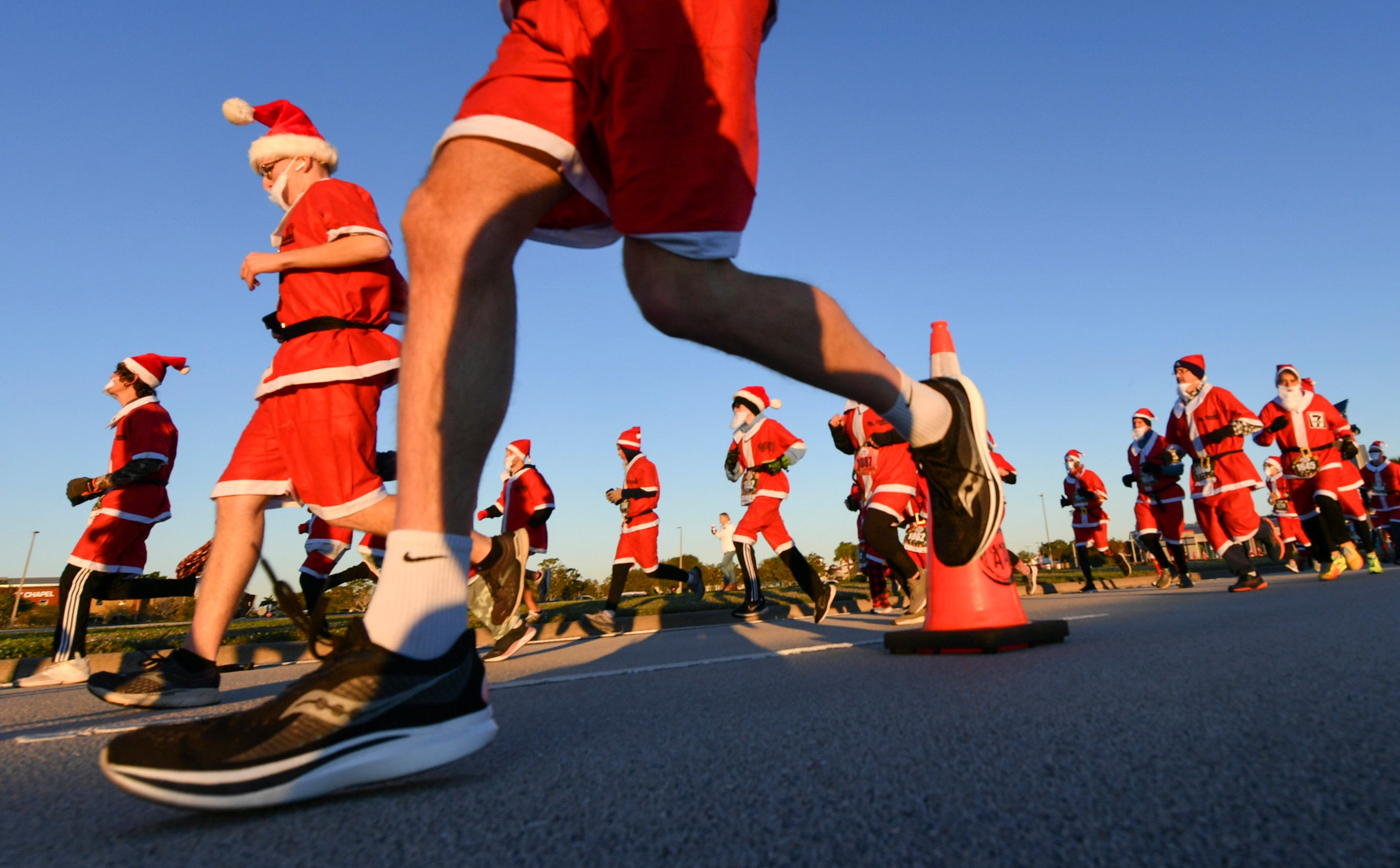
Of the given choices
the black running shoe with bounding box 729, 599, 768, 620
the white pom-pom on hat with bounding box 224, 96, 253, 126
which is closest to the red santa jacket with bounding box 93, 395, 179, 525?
the white pom-pom on hat with bounding box 224, 96, 253, 126

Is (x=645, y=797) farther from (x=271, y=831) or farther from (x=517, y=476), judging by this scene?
(x=517, y=476)

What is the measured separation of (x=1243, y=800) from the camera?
83 centimetres

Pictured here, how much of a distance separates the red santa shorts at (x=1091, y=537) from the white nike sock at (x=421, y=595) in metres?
16.7

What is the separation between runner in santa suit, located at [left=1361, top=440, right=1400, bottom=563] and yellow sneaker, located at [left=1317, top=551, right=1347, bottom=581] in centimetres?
1048

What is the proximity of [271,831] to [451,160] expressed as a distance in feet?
3.94

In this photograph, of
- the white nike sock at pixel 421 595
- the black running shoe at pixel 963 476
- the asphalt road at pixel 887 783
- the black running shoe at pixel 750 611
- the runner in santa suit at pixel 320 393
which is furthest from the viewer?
the black running shoe at pixel 750 611

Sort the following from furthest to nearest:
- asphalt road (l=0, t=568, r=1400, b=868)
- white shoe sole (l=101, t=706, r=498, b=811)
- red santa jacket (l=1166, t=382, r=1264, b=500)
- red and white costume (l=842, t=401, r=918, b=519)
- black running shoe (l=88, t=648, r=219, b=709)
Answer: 1. red santa jacket (l=1166, t=382, r=1264, b=500)
2. red and white costume (l=842, t=401, r=918, b=519)
3. black running shoe (l=88, t=648, r=219, b=709)
4. white shoe sole (l=101, t=706, r=498, b=811)
5. asphalt road (l=0, t=568, r=1400, b=868)

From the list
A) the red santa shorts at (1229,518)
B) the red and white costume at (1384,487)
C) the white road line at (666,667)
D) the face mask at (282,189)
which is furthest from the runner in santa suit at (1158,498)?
the face mask at (282,189)

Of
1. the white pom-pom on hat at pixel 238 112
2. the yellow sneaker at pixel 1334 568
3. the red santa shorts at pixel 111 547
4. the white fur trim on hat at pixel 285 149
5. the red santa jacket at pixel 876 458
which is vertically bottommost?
the yellow sneaker at pixel 1334 568

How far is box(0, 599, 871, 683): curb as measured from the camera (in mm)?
5684

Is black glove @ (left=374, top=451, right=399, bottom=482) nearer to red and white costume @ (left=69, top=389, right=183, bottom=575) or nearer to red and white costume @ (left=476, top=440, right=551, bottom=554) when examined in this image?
red and white costume @ (left=69, top=389, right=183, bottom=575)

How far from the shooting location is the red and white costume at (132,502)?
19.7ft

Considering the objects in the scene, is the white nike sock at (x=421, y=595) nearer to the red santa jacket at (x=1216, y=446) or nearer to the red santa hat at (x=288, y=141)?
the red santa hat at (x=288, y=141)

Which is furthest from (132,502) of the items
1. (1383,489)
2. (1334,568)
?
(1383,489)
